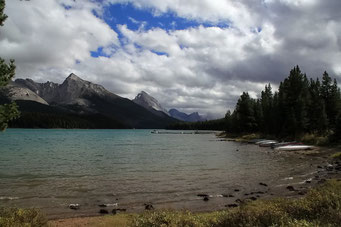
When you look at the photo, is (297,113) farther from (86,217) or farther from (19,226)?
(19,226)

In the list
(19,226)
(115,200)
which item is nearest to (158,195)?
(115,200)

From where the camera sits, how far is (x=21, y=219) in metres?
10.7

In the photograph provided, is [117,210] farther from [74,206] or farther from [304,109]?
[304,109]

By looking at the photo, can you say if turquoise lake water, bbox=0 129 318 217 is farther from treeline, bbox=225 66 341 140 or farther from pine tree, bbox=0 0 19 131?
treeline, bbox=225 66 341 140

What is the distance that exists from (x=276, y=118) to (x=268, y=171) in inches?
2483

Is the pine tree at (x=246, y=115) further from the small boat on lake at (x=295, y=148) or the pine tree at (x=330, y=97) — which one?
the small boat on lake at (x=295, y=148)

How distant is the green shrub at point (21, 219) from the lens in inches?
383

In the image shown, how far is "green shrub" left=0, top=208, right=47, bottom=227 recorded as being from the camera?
9734 millimetres

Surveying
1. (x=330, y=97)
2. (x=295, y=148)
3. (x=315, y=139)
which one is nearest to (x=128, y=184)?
(x=295, y=148)

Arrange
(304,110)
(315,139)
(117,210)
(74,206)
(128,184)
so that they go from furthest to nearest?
(304,110)
(315,139)
(128,184)
(74,206)
(117,210)

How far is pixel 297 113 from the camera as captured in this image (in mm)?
77375

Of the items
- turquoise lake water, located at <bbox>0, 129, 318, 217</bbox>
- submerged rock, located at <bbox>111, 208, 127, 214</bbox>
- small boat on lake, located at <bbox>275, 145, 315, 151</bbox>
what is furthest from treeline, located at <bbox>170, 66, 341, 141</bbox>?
submerged rock, located at <bbox>111, 208, 127, 214</bbox>

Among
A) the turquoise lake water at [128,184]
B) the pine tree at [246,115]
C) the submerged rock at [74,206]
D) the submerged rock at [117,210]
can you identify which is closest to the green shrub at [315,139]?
the turquoise lake water at [128,184]

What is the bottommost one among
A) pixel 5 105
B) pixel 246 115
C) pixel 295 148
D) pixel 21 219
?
pixel 295 148
